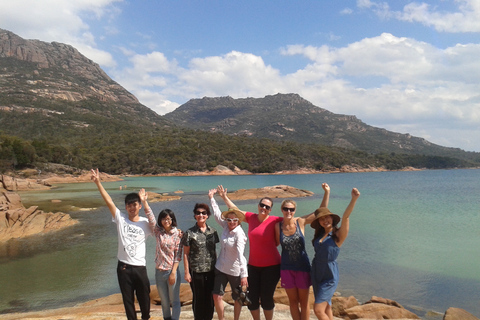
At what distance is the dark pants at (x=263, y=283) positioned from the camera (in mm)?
4617

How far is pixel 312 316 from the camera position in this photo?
5875 mm

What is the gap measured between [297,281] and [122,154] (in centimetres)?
8864

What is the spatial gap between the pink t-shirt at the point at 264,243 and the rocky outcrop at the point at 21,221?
16.3 m

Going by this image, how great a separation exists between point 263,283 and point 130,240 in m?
1.93

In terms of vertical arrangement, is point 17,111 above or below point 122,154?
above

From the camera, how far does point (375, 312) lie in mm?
7055

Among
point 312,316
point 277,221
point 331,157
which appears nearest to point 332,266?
point 277,221

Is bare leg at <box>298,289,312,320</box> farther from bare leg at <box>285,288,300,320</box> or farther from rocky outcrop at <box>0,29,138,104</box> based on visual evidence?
rocky outcrop at <box>0,29,138,104</box>

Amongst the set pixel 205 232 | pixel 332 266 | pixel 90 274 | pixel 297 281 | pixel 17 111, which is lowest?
pixel 90 274

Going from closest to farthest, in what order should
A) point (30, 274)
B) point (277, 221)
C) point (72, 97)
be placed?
point (277, 221), point (30, 274), point (72, 97)

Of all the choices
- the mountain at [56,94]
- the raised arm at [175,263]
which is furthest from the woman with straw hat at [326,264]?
the mountain at [56,94]

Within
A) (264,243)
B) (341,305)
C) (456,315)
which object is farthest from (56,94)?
(456,315)

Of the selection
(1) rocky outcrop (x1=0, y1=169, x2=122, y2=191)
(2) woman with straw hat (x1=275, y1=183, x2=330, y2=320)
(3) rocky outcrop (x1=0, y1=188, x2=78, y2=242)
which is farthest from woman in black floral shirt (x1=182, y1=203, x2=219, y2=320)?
(1) rocky outcrop (x1=0, y1=169, x2=122, y2=191)

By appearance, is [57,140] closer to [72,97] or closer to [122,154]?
[122,154]
